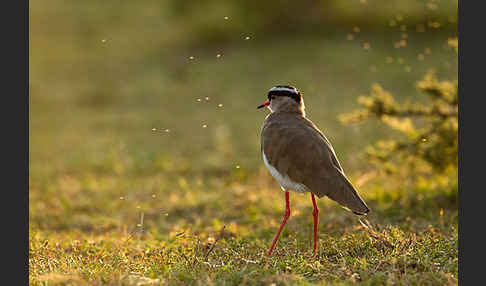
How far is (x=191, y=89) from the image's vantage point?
12898 mm

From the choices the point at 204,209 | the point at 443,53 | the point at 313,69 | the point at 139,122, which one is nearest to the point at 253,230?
the point at 204,209

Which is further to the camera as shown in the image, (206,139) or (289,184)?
(206,139)

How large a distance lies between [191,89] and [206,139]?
3120mm

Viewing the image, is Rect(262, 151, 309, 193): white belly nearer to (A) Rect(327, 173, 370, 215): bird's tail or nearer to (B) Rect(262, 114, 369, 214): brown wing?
(B) Rect(262, 114, 369, 214): brown wing

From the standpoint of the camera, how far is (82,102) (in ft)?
41.3

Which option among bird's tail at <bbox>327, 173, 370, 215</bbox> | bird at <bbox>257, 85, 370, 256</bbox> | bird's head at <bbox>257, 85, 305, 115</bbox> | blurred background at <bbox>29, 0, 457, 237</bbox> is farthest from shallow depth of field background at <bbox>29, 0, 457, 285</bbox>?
bird's head at <bbox>257, 85, 305, 115</bbox>

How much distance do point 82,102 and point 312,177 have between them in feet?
31.3

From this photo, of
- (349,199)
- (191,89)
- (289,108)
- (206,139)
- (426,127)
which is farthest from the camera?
(191,89)

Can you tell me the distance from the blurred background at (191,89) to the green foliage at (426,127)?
1.59ft

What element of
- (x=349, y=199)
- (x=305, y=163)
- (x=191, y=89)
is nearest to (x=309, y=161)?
(x=305, y=163)

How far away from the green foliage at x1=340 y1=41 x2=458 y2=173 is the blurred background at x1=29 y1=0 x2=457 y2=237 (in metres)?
0.48

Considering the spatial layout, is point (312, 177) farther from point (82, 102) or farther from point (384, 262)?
point (82, 102)

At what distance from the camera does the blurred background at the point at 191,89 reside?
7.00m

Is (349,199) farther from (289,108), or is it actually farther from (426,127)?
(426,127)
